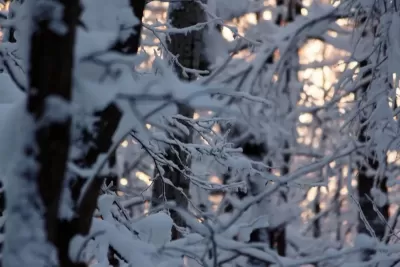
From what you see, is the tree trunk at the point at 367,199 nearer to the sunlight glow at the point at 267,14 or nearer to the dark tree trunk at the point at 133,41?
the sunlight glow at the point at 267,14

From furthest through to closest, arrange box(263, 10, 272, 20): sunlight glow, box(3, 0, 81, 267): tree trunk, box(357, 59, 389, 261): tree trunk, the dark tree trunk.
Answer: box(263, 10, 272, 20): sunlight glow
box(357, 59, 389, 261): tree trunk
the dark tree trunk
box(3, 0, 81, 267): tree trunk

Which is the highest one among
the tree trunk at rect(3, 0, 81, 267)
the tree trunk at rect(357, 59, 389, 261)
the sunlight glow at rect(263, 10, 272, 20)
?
the tree trunk at rect(3, 0, 81, 267)

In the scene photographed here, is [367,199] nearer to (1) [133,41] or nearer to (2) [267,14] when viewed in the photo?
(2) [267,14]

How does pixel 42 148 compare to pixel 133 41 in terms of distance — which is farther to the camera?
pixel 133 41

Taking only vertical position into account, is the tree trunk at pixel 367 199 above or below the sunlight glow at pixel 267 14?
below

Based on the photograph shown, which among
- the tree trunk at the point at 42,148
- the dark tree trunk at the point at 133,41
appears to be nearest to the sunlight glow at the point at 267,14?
the dark tree trunk at the point at 133,41

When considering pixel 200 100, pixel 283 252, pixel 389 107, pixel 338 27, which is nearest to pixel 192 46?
pixel 389 107

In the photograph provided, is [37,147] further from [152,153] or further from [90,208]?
[152,153]

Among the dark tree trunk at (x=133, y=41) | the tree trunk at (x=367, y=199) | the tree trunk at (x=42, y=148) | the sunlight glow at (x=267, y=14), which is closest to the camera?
the tree trunk at (x=42, y=148)

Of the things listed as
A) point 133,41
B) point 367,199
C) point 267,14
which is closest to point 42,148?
point 133,41

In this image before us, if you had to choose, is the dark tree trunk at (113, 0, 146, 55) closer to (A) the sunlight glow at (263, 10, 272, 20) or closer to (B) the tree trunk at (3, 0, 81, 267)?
(B) the tree trunk at (3, 0, 81, 267)

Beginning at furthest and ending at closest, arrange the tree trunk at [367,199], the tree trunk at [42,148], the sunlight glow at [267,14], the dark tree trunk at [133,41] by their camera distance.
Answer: the sunlight glow at [267,14] < the tree trunk at [367,199] < the dark tree trunk at [133,41] < the tree trunk at [42,148]

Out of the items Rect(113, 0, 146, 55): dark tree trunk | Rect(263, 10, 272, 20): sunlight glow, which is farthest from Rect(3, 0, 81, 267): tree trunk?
Rect(263, 10, 272, 20): sunlight glow

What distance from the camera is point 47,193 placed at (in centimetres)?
177
